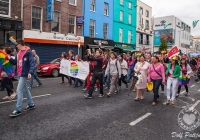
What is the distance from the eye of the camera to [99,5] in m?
27.1

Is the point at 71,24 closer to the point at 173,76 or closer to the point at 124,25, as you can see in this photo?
the point at 124,25

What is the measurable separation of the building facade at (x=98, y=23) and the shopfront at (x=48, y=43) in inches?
114

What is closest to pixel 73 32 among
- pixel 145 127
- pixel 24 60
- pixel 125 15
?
pixel 125 15

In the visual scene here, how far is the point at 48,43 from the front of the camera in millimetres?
20766

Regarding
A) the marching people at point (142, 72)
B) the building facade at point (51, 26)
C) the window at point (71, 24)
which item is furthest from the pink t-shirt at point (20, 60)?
the window at point (71, 24)

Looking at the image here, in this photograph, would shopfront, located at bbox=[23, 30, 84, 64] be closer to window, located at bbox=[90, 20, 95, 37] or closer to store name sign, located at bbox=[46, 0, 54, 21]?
store name sign, located at bbox=[46, 0, 54, 21]

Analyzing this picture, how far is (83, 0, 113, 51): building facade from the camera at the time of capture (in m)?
25.2

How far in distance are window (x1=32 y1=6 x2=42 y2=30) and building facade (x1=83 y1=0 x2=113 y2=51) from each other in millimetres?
6249

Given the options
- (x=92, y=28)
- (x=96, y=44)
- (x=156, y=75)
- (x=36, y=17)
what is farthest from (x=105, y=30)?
(x=156, y=75)

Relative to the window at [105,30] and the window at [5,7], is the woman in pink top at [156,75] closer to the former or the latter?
the window at [5,7]

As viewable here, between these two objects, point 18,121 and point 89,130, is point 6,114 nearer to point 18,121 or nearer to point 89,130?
point 18,121

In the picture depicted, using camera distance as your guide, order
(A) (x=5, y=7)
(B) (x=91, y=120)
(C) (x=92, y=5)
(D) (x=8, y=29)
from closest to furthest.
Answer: (B) (x=91, y=120)
(A) (x=5, y=7)
(D) (x=8, y=29)
(C) (x=92, y=5)

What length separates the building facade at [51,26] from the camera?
749 inches

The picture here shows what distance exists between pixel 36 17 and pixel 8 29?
325cm
